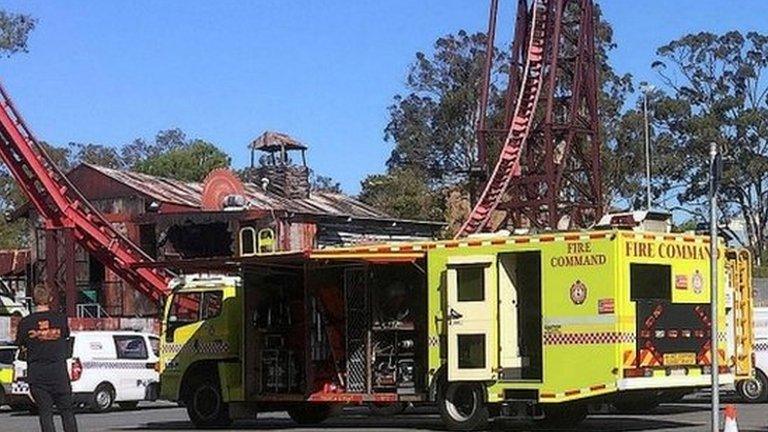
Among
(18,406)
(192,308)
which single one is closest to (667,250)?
(192,308)

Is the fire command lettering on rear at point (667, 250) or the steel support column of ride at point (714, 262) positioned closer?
the steel support column of ride at point (714, 262)

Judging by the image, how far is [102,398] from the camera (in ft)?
95.1

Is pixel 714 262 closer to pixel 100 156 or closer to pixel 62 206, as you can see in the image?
pixel 62 206

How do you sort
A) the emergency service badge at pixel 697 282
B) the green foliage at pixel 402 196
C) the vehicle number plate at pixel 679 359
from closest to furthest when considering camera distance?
the vehicle number plate at pixel 679 359, the emergency service badge at pixel 697 282, the green foliage at pixel 402 196

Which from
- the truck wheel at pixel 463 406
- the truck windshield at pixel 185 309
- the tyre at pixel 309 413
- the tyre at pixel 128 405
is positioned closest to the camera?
the truck wheel at pixel 463 406

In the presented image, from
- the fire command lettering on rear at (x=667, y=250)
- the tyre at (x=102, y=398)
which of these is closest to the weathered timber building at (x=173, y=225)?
the tyre at (x=102, y=398)

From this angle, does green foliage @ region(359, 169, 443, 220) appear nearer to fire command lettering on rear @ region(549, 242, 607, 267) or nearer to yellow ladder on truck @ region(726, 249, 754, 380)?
yellow ladder on truck @ region(726, 249, 754, 380)

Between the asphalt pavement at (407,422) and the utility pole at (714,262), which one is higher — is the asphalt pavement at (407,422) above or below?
below

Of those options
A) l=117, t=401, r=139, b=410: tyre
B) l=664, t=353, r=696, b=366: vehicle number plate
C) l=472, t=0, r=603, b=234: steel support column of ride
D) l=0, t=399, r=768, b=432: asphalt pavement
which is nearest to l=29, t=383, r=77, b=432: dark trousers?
l=0, t=399, r=768, b=432: asphalt pavement

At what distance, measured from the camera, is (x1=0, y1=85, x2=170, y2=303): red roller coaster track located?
41.7 m

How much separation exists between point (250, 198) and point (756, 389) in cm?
2907

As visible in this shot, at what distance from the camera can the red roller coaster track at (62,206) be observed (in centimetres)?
4169

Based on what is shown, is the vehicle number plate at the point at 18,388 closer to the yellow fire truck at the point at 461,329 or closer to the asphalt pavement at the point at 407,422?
the asphalt pavement at the point at 407,422

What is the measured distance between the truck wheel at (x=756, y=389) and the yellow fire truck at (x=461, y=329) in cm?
514
